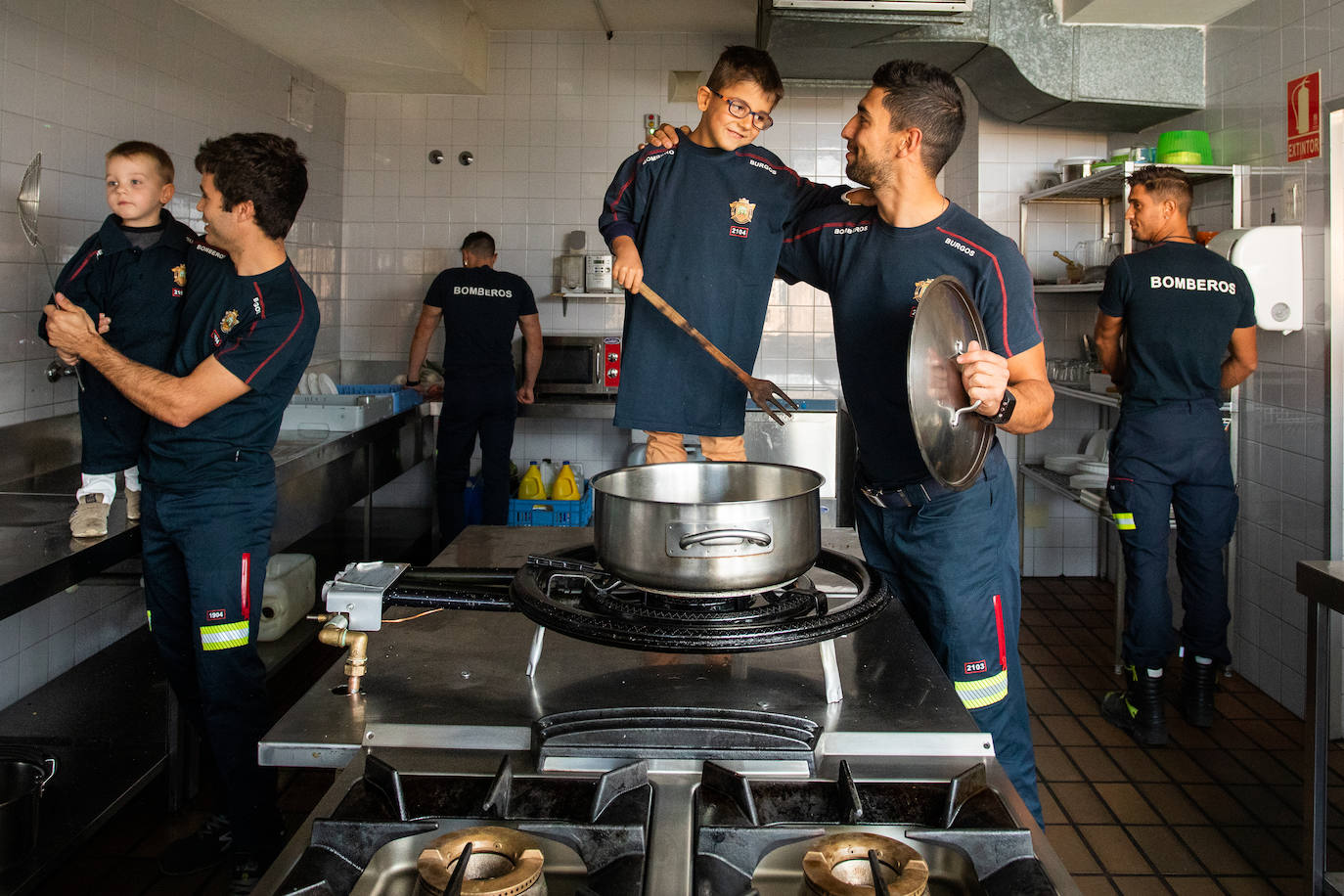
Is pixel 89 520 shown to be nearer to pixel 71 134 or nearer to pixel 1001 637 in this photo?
pixel 71 134

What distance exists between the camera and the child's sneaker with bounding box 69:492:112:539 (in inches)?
102

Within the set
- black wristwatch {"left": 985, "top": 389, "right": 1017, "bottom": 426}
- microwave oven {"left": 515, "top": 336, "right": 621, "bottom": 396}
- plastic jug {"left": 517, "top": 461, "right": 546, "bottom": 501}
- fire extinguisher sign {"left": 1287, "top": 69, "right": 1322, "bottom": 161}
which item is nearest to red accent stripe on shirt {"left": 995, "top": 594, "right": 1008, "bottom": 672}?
black wristwatch {"left": 985, "top": 389, "right": 1017, "bottom": 426}

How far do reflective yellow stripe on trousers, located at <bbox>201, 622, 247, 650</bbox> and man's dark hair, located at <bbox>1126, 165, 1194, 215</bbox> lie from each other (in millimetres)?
3348

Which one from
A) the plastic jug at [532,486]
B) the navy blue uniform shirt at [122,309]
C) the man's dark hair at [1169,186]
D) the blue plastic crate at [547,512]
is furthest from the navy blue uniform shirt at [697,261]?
the plastic jug at [532,486]

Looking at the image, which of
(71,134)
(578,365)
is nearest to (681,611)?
(71,134)

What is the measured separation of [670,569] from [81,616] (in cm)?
325

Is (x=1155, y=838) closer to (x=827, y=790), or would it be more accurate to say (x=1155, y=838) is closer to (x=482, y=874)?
(x=827, y=790)

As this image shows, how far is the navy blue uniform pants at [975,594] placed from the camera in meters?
1.96

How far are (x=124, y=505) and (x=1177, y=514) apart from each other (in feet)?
11.4

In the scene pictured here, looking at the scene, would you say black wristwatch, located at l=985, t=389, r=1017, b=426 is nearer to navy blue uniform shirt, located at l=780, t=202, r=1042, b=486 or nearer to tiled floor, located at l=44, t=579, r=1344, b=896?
navy blue uniform shirt, located at l=780, t=202, r=1042, b=486

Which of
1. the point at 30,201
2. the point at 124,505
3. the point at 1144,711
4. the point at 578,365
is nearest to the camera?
the point at 124,505

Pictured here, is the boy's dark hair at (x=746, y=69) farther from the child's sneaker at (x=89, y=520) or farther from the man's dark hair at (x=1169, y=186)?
the man's dark hair at (x=1169, y=186)

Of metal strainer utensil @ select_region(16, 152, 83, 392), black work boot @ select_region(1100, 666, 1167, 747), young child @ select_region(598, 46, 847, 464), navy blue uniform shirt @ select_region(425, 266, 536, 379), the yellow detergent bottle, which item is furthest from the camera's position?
the yellow detergent bottle

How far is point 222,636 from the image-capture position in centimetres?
255
